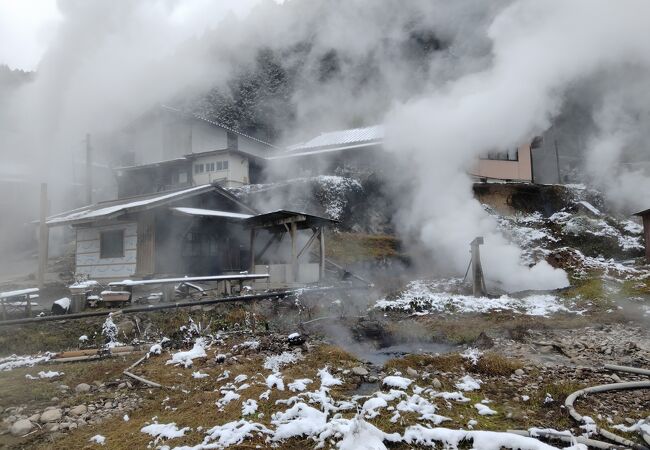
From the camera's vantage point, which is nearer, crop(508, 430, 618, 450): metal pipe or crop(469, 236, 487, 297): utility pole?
crop(508, 430, 618, 450): metal pipe

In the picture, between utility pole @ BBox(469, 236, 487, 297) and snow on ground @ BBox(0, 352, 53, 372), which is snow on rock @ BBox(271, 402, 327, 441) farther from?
utility pole @ BBox(469, 236, 487, 297)

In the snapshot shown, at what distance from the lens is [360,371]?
5.94m

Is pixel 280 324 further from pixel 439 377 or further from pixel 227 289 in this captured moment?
pixel 439 377

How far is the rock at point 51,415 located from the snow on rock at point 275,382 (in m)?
2.44

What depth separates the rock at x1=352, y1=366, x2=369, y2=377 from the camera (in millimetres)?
5878


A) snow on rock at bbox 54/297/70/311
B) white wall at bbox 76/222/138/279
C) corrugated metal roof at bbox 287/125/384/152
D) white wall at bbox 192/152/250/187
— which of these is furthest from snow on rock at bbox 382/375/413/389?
white wall at bbox 192/152/250/187

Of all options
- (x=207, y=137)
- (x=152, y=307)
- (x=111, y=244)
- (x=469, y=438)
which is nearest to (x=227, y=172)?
(x=207, y=137)

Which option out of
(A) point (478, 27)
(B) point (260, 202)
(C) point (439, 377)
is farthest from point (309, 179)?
(A) point (478, 27)

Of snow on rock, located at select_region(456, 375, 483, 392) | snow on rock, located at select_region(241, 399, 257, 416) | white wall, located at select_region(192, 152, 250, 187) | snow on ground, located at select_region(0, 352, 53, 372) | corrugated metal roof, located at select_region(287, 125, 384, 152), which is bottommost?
snow on rock, located at select_region(456, 375, 483, 392)

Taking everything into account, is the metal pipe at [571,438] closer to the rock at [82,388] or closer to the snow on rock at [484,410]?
the snow on rock at [484,410]

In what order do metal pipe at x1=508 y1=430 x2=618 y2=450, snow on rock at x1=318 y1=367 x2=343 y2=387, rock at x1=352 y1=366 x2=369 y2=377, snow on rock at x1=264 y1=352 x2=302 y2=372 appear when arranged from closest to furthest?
metal pipe at x1=508 y1=430 x2=618 y2=450 < snow on rock at x1=318 y1=367 x2=343 y2=387 < rock at x1=352 y1=366 x2=369 y2=377 < snow on rock at x1=264 y1=352 x2=302 y2=372

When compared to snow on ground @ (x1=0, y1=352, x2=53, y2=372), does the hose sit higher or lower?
lower

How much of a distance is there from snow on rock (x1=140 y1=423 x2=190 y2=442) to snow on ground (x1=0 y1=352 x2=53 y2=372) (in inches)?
156

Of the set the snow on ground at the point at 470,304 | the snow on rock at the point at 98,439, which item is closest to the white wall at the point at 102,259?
the snow on ground at the point at 470,304
